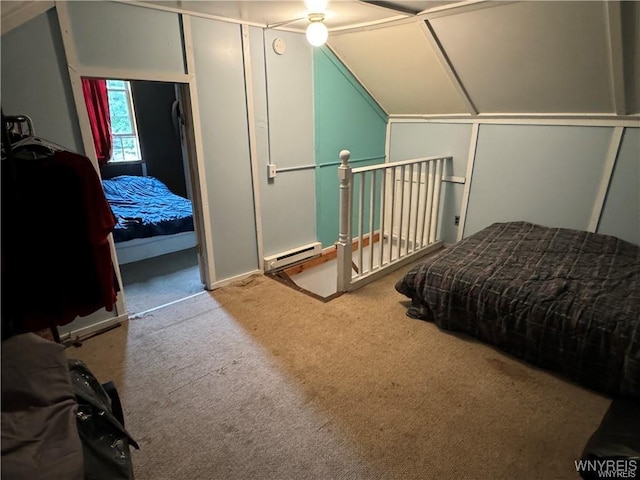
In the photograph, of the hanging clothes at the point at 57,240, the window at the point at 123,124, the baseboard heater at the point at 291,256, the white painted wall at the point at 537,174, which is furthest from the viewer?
the window at the point at 123,124

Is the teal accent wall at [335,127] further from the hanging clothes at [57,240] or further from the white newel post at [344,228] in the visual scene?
the hanging clothes at [57,240]

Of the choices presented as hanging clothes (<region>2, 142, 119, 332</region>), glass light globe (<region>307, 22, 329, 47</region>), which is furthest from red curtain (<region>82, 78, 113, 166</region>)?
glass light globe (<region>307, 22, 329, 47</region>)

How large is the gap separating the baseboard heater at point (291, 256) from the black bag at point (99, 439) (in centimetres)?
213

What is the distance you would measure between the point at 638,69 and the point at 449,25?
1.16m

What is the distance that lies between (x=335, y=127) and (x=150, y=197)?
2365 mm

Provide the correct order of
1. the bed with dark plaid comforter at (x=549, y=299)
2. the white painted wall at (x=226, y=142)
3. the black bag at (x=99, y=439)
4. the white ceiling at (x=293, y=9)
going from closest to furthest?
the black bag at (x=99, y=439) < the bed with dark plaid comforter at (x=549, y=299) < the white ceiling at (x=293, y=9) < the white painted wall at (x=226, y=142)

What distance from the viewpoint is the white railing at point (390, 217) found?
272cm

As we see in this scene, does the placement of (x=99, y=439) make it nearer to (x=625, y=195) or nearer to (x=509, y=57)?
(x=509, y=57)

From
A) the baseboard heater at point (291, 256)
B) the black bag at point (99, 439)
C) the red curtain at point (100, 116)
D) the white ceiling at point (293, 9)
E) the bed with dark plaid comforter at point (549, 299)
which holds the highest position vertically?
the white ceiling at point (293, 9)

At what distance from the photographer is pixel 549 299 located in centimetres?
198

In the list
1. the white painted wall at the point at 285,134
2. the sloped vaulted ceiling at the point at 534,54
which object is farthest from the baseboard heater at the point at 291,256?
the sloped vaulted ceiling at the point at 534,54

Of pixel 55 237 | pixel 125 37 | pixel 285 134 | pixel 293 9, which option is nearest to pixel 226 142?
pixel 285 134

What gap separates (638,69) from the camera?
2.17 metres

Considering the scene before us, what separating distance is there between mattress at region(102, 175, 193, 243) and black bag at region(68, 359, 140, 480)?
8.36ft
